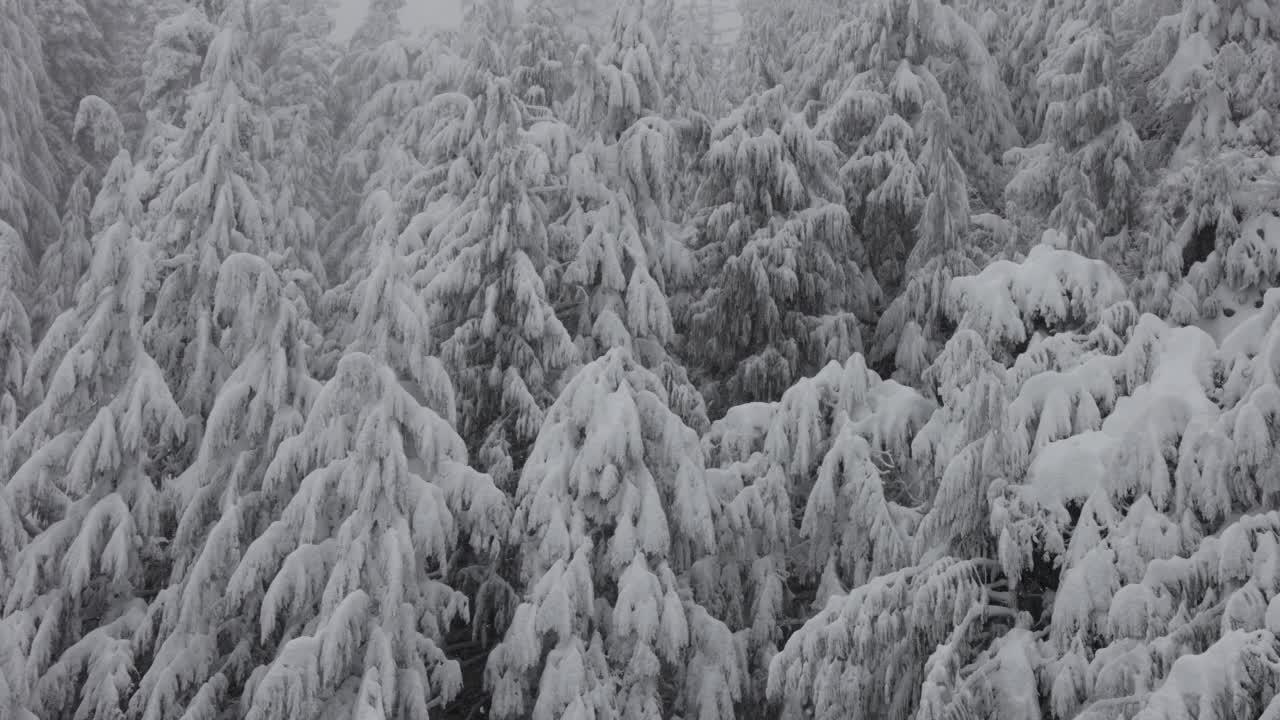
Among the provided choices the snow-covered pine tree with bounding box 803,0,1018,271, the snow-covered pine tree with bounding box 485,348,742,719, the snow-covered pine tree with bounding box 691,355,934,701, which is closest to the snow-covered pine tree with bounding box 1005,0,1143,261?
the snow-covered pine tree with bounding box 803,0,1018,271

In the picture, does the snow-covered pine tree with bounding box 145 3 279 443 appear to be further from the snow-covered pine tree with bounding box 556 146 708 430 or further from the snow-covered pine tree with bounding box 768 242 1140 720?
the snow-covered pine tree with bounding box 768 242 1140 720

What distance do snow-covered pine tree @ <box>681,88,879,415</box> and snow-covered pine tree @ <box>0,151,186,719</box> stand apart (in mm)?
6757

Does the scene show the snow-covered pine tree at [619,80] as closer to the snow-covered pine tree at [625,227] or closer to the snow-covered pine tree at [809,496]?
the snow-covered pine tree at [625,227]

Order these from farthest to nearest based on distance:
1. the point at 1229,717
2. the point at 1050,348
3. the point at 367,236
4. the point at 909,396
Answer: the point at 367,236 < the point at 909,396 < the point at 1050,348 < the point at 1229,717

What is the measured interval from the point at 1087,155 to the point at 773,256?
4.15 metres

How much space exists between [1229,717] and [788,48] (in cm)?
1697

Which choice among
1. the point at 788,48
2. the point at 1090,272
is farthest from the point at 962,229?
the point at 788,48

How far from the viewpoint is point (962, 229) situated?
14594 mm

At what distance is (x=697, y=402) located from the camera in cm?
1334

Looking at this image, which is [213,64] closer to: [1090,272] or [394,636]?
[394,636]

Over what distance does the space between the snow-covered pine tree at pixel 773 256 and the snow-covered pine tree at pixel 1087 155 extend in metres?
2.63

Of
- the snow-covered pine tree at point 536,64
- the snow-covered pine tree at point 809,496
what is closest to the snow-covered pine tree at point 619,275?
the snow-covered pine tree at point 809,496

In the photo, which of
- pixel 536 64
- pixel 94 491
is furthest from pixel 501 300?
pixel 94 491

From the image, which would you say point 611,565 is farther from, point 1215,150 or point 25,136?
point 25,136
